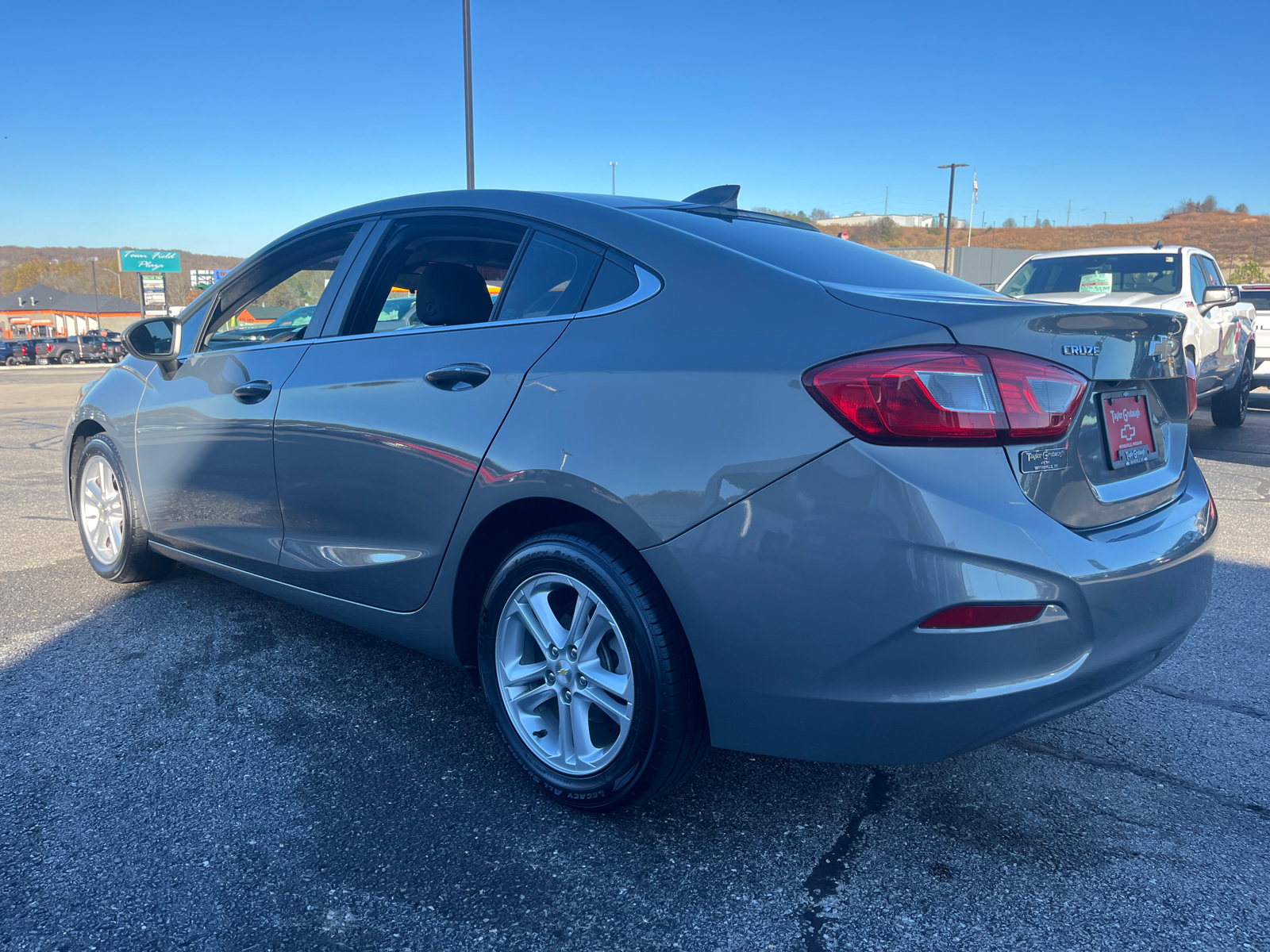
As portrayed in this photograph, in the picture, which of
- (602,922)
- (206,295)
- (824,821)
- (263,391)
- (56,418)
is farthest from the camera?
(56,418)

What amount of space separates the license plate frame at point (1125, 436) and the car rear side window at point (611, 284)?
1110mm

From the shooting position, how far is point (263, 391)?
3.05 metres

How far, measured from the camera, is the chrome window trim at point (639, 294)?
2168mm

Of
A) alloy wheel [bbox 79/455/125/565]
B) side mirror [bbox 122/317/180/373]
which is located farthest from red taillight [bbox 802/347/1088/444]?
alloy wheel [bbox 79/455/125/565]

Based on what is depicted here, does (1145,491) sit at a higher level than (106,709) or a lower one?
higher

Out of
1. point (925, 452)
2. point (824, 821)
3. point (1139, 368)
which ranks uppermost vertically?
point (1139, 368)

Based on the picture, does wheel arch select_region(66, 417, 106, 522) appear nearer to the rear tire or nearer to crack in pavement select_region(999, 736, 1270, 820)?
crack in pavement select_region(999, 736, 1270, 820)

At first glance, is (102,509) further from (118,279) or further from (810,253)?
(118,279)

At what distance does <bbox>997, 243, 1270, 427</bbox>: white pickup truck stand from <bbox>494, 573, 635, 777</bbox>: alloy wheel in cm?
670

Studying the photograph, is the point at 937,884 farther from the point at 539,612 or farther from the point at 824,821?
the point at 539,612

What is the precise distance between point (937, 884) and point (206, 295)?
132 inches

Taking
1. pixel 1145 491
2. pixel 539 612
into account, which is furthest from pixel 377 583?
pixel 1145 491

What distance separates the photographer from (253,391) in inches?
122

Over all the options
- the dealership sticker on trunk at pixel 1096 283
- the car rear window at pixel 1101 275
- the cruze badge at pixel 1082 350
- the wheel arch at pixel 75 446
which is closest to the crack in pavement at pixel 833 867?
the cruze badge at pixel 1082 350
